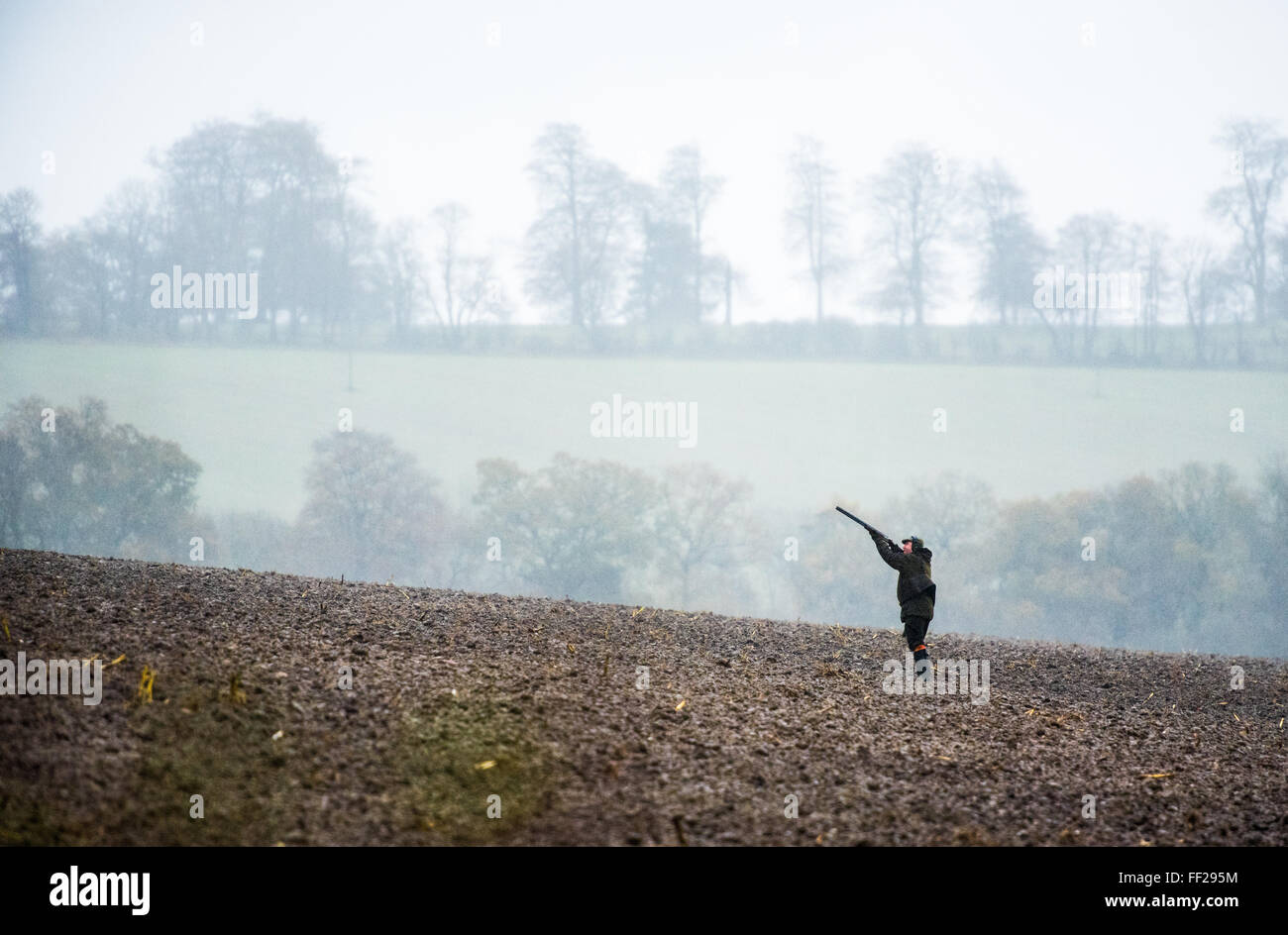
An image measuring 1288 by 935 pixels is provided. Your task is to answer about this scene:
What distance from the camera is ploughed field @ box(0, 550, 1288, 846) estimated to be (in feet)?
21.4

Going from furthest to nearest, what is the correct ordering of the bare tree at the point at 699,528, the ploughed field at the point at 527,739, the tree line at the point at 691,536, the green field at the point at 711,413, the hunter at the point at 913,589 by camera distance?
the green field at the point at 711,413 < the bare tree at the point at 699,528 < the tree line at the point at 691,536 < the hunter at the point at 913,589 < the ploughed field at the point at 527,739

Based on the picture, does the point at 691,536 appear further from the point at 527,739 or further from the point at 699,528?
the point at 527,739

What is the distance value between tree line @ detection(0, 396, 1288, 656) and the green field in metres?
1.74

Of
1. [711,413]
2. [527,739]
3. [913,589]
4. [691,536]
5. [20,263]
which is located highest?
[20,263]

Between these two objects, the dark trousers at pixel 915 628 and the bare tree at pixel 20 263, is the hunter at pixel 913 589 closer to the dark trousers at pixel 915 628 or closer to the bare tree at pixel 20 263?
the dark trousers at pixel 915 628

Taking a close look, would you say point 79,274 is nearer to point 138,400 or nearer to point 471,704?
point 138,400

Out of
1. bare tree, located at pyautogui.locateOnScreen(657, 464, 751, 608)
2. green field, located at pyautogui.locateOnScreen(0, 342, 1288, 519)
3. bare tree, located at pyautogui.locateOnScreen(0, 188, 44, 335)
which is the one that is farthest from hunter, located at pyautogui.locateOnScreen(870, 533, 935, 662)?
bare tree, located at pyautogui.locateOnScreen(0, 188, 44, 335)

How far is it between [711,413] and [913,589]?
3900 cm

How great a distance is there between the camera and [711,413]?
50.4 m

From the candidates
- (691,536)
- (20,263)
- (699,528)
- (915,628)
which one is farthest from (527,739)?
(20,263)

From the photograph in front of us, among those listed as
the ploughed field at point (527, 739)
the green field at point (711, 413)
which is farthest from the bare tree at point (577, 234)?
the ploughed field at point (527, 739)

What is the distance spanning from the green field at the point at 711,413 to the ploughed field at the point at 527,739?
113 feet

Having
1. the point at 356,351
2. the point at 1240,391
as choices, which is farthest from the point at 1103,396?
the point at 356,351

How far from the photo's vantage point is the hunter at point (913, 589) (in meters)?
11.6
